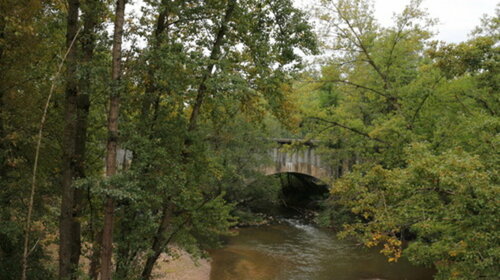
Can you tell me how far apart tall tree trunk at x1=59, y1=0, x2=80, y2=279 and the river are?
7.55m

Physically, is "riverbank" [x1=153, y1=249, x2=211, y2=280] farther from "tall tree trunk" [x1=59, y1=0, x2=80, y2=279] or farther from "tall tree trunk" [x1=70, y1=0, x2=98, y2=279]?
"tall tree trunk" [x1=59, y1=0, x2=80, y2=279]

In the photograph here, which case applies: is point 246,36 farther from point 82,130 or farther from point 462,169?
point 462,169

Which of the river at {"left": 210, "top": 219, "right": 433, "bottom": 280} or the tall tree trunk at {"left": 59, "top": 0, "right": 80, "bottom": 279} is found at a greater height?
the tall tree trunk at {"left": 59, "top": 0, "right": 80, "bottom": 279}

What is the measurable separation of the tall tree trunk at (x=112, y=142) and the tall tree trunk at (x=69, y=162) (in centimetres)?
108

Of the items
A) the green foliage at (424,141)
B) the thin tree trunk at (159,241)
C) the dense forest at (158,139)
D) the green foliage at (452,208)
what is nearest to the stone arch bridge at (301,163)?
the green foliage at (424,141)

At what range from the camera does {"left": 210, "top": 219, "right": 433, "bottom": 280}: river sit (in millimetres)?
14422

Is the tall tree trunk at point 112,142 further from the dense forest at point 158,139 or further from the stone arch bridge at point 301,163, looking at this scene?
the stone arch bridge at point 301,163

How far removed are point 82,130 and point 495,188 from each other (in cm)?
767

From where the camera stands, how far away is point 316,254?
17078 millimetres

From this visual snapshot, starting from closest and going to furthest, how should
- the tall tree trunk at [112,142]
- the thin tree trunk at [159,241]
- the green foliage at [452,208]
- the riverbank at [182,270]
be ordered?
the green foliage at [452,208]
the tall tree trunk at [112,142]
the thin tree trunk at [159,241]
the riverbank at [182,270]

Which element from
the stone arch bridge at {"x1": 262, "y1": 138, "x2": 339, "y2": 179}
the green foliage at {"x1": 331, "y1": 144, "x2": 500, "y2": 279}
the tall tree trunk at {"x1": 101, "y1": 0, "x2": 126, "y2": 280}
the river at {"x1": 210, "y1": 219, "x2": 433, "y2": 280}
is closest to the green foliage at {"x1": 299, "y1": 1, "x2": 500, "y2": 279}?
the green foliage at {"x1": 331, "y1": 144, "x2": 500, "y2": 279}

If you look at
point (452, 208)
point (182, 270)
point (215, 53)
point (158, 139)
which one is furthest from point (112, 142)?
point (182, 270)

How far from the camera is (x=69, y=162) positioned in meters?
7.48

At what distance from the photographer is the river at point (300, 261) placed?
47.3ft
